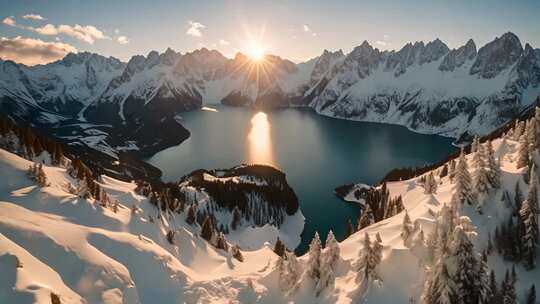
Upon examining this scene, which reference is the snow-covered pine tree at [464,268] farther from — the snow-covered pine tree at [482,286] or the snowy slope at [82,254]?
the snowy slope at [82,254]

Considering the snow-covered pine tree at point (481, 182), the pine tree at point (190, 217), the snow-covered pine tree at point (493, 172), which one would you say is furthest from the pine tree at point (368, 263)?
the pine tree at point (190, 217)

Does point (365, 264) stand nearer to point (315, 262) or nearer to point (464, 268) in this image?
point (315, 262)

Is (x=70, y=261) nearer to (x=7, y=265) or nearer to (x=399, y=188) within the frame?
(x=7, y=265)

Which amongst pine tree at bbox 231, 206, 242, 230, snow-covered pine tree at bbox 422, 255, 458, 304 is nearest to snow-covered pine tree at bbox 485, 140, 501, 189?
snow-covered pine tree at bbox 422, 255, 458, 304

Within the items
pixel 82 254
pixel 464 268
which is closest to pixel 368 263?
pixel 464 268

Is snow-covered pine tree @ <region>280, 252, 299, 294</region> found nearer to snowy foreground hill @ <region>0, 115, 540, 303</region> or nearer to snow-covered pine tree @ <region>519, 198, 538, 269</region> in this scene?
snowy foreground hill @ <region>0, 115, 540, 303</region>

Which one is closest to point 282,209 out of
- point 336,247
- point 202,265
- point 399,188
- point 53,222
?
point 399,188

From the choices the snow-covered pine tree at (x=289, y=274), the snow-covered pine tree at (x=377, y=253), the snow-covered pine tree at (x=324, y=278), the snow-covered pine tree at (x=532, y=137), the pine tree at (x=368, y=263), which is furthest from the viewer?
the snow-covered pine tree at (x=532, y=137)
